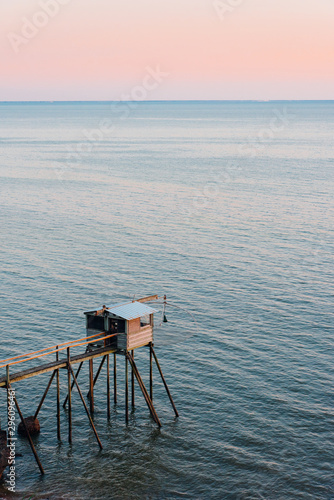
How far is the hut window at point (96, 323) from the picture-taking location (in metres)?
40.9

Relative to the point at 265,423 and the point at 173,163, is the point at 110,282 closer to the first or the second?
the point at 265,423

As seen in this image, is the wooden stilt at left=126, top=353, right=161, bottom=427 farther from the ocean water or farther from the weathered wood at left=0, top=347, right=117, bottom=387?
the weathered wood at left=0, top=347, right=117, bottom=387

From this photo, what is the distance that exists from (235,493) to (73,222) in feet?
227

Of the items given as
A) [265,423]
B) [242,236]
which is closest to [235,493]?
[265,423]

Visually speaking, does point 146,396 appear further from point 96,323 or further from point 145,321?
point 96,323

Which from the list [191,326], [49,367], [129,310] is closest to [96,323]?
[129,310]

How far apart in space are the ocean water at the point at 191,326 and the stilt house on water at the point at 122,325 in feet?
18.6

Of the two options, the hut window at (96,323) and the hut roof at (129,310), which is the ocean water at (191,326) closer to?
the hut window at (96,323)

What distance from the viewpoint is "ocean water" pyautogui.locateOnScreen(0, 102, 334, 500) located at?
35.7 metres

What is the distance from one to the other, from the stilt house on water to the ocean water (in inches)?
224

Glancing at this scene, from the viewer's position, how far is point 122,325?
3962cm

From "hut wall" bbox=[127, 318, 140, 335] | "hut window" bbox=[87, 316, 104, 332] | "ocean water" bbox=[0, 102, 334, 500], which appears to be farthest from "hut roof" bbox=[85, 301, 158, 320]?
"ocean water" bbox=[0, 102, 334, 500]

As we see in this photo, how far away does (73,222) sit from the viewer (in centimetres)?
9738

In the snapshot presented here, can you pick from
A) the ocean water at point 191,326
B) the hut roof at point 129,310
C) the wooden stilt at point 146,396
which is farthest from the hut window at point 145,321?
the ocean water at point 191,326
